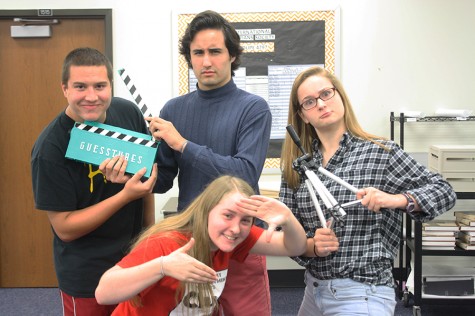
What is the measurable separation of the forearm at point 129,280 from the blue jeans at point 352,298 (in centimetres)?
60

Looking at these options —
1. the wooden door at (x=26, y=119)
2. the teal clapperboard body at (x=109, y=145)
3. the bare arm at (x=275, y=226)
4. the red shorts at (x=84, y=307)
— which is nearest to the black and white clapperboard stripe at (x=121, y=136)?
the teal clapperboard body at (x=109, y=145)

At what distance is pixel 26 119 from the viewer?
427cm

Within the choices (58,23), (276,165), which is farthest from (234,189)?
(58,23)

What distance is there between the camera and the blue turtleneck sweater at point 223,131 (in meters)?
1.77

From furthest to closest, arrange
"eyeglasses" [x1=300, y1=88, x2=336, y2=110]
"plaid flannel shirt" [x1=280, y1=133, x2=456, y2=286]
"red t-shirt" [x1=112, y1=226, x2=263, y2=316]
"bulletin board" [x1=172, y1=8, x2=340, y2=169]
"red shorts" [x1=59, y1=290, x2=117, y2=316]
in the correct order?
"bulletin board" [x1=172, y1=8, x2=340, y2=169] → "red shorts" [x1=59, y1=290, x2=117, y2=316] → "eyeglasses" [x1=300, y1=88, x2=336, y2=110] → "plaid flannel shirt" [x1=280, y1=133, x2=456, y2=286] → "red t-shirt" [x1=112, y1=226, x2=263, y2=316]

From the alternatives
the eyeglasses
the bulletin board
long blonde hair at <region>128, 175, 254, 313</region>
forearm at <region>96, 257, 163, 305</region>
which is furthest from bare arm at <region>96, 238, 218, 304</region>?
the bulletin board

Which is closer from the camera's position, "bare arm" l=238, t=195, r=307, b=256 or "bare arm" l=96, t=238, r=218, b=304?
"bare arm" l=96, t=238, r=218, b=304

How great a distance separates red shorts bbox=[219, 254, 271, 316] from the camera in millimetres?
1783

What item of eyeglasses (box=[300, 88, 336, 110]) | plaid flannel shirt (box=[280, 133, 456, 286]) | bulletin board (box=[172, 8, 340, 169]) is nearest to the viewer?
plaid flannel shirt (box=[280, 133, 456, 286])

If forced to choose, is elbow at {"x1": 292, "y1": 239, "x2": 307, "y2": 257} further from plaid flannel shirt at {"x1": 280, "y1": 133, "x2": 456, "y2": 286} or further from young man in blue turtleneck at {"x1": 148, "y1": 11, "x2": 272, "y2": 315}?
young man in blue turtleneck at {"x1": 148, "y1": 11, "x2": 272, "y2": 315}

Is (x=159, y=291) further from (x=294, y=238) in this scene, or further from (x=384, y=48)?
(x=384, y=48)

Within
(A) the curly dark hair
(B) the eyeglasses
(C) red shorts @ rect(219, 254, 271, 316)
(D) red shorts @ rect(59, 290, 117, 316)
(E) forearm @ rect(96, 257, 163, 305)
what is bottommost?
(D) red shorts @ rect(59, 290, 117, 316)

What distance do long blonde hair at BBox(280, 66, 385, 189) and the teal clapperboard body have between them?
50 cm

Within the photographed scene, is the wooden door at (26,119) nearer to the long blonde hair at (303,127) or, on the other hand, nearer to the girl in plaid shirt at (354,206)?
the long blonde hair at (303,127)
